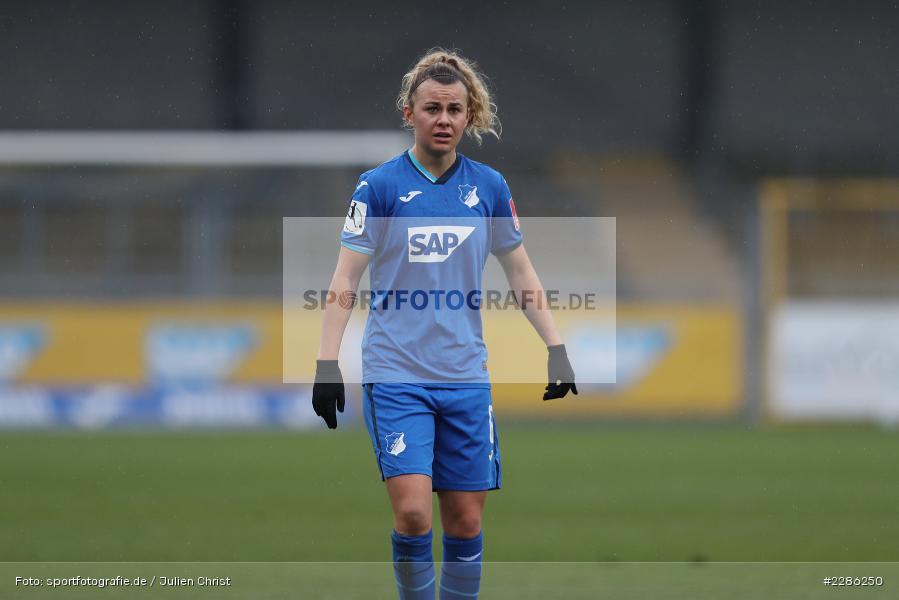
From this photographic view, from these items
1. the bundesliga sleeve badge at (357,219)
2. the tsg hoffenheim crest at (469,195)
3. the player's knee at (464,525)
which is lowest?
the player's knee at (464,525)

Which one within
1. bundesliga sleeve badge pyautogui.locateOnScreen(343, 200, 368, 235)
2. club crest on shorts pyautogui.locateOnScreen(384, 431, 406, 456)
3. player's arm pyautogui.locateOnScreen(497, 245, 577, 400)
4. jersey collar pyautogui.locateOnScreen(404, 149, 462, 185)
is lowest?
club crest on shorts pyautogui.locateOnScreen(384, 431, 406, 456)

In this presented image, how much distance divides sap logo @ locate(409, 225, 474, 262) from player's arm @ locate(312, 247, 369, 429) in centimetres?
20

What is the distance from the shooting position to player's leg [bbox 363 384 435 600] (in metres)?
4.41

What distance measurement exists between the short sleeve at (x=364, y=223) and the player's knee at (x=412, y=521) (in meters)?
0.88

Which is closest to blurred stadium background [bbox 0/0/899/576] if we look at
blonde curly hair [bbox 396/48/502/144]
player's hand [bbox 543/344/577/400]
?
player's hand [bbox 543/344/577/400]

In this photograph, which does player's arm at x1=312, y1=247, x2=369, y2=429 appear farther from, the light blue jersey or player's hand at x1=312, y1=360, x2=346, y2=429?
the light blue jersey

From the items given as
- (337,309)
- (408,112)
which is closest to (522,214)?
(408,112)

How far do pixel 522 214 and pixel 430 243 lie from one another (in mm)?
16088

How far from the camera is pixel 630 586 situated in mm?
5930

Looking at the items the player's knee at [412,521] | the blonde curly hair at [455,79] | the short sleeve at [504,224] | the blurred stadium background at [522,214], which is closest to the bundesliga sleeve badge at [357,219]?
the blonde curly hair at [455,79]

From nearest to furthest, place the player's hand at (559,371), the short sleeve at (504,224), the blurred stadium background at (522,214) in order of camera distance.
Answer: the short sleeve at (504,224) → the player's hand at (559,371) → the blurred stadium background at (522,214)

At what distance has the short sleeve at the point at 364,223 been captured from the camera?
458 cm

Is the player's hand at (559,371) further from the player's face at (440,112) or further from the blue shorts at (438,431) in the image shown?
the player's face at (440,112)

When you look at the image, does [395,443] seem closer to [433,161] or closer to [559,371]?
[559,371]
